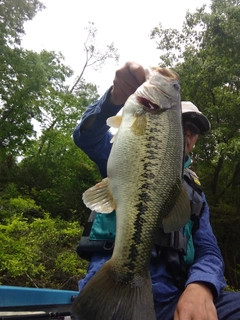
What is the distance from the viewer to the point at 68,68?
613 inches

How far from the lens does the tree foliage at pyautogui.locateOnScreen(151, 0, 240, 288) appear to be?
381 inches

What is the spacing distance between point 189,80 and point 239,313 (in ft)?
30.9

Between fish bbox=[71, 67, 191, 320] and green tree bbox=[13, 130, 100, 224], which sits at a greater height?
green tree bbox=[13, 130, 100, 224]

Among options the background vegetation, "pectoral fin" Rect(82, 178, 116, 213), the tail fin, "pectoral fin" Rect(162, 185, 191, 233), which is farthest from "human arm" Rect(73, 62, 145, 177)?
the background vegetation

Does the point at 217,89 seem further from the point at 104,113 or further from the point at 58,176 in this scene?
the point at 104,113

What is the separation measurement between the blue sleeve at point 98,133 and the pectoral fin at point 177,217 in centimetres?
69

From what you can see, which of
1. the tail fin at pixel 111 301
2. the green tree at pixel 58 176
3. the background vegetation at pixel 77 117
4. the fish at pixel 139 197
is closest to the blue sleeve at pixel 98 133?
the fish at pixel 139 197

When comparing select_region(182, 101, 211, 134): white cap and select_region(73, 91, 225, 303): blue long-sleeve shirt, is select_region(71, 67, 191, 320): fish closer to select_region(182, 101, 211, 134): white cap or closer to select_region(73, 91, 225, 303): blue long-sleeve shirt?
select_region(73, 91, 225, 303): blue long-sleeve shirt

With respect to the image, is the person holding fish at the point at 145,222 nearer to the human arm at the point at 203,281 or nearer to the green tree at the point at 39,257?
the human arm at the point at 203,281

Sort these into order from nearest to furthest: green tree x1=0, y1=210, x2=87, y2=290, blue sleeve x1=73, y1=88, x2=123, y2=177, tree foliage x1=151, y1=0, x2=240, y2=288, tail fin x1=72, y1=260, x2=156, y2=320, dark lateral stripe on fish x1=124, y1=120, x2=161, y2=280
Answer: tail fin x1=72, y1=260, x2=156, y2=320
dark lateral stripe on fish x1=124, y1=120, x2=161, y2=280
blue sleeve x1=73, y1=88, x2=123, y2=177
green tree x1=0, y1=210, x2=87, y2=290
tree foliage x1=151, y1=0, x2=240, y2=288

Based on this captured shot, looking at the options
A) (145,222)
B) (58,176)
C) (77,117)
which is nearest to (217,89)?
(77,117)

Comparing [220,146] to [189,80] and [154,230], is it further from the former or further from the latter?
[154,230]

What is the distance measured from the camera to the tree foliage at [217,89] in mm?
9680

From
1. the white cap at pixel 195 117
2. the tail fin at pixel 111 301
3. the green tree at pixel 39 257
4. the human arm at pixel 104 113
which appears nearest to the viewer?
the tail fin at pixel 111 301
